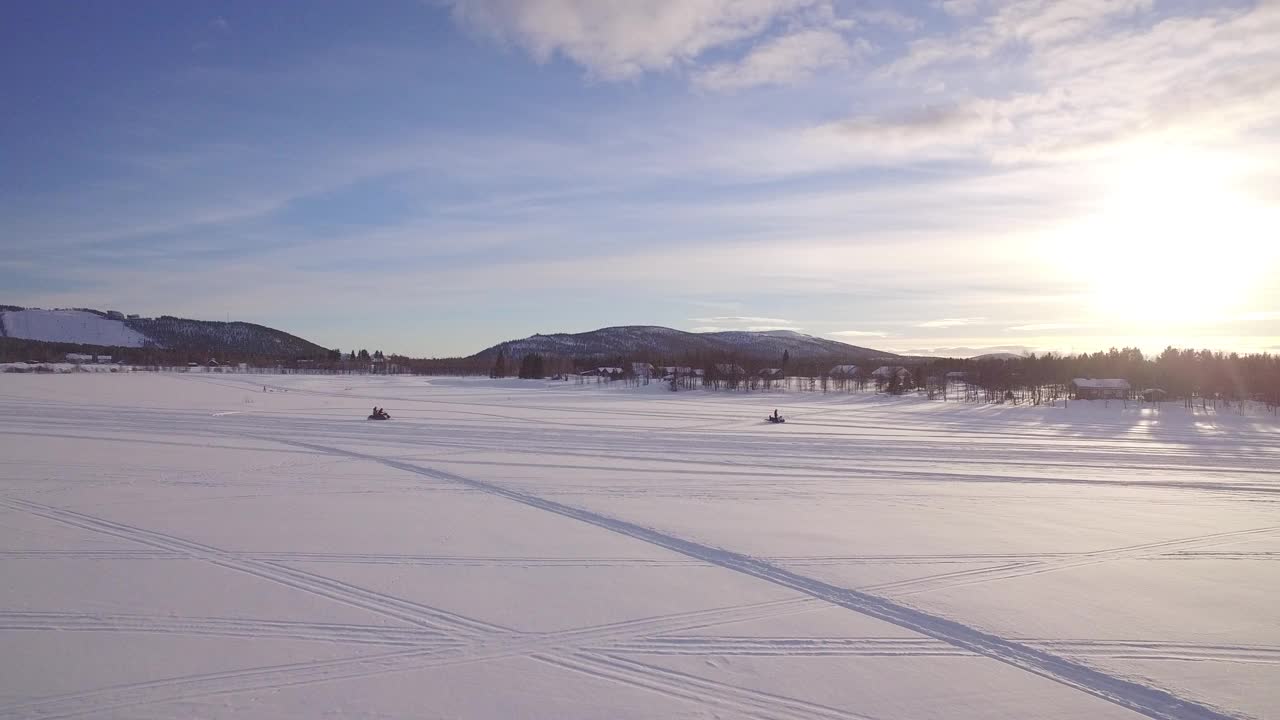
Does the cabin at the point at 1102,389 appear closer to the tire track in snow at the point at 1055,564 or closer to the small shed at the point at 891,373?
the small shed at the point at 891,373

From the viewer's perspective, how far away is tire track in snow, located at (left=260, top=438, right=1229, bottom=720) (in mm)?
6641

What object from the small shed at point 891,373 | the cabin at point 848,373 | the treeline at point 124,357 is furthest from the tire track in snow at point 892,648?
the treeline at point 124,357

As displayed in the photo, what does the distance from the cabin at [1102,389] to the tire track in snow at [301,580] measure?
78411 millimetres

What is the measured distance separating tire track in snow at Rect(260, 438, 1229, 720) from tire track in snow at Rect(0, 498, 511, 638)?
418 centimetres

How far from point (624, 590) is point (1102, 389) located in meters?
83.7

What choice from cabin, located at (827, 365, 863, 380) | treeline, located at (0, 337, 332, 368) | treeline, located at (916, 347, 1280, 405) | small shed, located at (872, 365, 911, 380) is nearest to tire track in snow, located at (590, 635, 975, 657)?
treeline, located at (916, 347, 1280, 405)

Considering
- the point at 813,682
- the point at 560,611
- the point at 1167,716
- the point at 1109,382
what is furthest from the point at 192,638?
the point at 1109,382

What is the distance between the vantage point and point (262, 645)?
7551mm

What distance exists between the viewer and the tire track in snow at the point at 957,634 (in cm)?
664

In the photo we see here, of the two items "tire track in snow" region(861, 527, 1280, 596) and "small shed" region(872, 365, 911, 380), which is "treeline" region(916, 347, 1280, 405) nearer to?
"small shed" region(872, 365, 911, 380)

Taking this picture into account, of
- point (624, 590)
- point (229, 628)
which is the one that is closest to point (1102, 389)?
point (624, 590)

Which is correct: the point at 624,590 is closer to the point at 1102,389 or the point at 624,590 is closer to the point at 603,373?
the point at 1102,389

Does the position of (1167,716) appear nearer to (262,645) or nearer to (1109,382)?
(262,645)

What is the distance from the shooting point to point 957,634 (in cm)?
820
